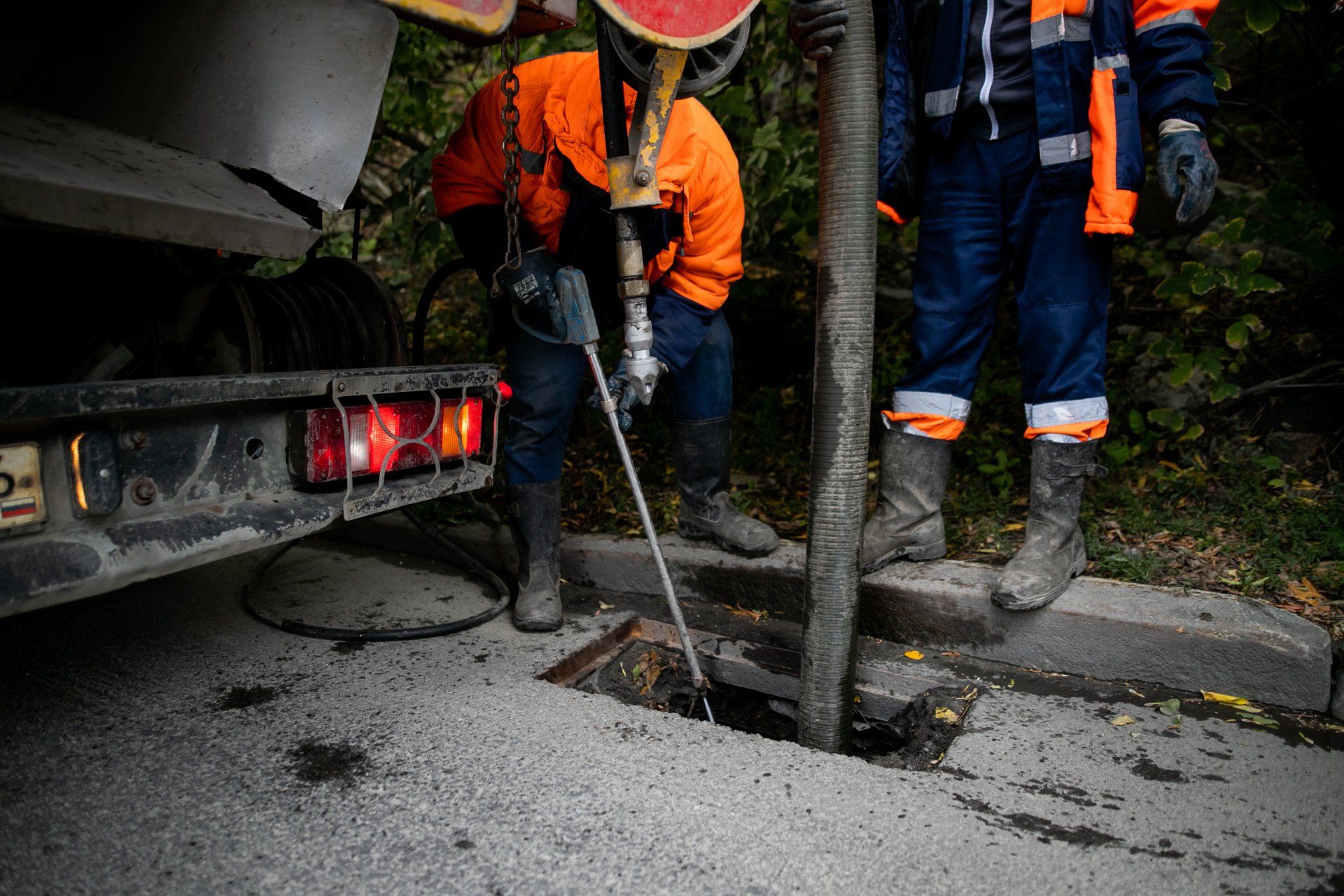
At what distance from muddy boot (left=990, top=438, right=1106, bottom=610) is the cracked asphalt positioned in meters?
0.29

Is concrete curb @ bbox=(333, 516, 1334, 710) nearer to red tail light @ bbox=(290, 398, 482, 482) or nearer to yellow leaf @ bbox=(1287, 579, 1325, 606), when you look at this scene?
yellow leaf @ bbox=(1287, 579, 1325, 606)

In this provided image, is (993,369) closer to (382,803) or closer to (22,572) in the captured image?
(382,803)

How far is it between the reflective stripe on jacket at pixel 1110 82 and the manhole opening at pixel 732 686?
4.56 feet

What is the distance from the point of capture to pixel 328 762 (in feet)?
5.91

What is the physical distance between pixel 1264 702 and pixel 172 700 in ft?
8.92

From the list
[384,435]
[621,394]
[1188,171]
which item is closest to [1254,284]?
[1188,171]

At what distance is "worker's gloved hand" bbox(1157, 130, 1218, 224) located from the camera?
6.83 ft

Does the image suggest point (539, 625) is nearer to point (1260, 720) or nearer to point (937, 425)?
point (937, 425)

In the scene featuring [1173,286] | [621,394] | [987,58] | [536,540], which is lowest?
[536,540]

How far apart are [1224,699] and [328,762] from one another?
2.16m

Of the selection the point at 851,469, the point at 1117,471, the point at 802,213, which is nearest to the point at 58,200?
the point at 851,469

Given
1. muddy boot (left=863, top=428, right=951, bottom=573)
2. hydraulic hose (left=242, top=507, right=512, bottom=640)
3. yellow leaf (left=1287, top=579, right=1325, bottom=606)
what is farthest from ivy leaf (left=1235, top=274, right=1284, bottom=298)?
hydraulic hose (left=242, top=507, right=512, bottom=640)

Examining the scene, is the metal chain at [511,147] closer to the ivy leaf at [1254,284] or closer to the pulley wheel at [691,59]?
the pulley wheel at [691,59]

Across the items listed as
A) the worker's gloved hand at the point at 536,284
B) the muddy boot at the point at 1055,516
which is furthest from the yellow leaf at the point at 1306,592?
the worker's gloved hand at the point at 536,284
